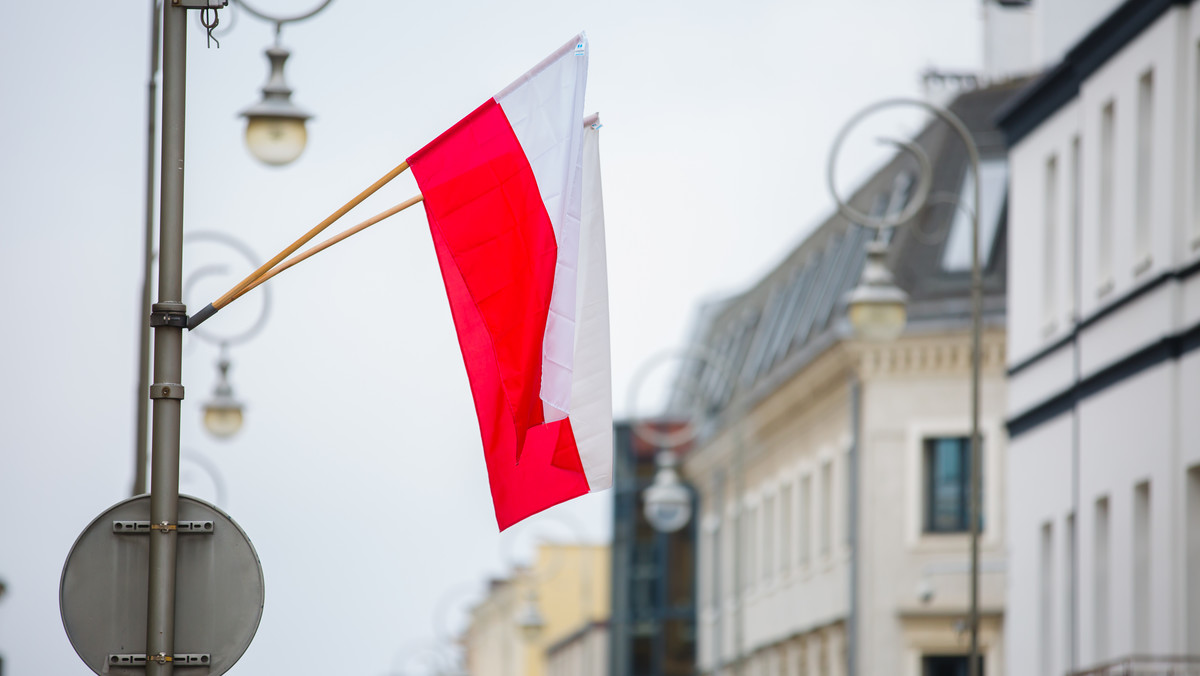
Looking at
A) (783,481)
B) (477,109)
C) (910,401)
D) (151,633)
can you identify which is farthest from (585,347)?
(783,481)

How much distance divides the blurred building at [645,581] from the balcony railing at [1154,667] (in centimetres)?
4171

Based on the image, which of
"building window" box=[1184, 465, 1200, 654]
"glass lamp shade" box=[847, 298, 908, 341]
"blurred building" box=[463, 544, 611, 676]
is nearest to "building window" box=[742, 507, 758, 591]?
"blurred building" box=[463, 544, 611, 676]

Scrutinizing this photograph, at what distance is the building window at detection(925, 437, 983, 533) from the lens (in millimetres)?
47062

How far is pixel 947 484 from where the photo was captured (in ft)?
155

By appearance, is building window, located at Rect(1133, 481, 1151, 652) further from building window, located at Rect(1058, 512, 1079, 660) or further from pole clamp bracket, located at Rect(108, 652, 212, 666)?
pole clamp bracket, located at Rect(108, 652, 212, 666)

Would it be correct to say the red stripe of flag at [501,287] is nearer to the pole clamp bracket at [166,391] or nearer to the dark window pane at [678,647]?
the pole clamp bracket at [166,391]

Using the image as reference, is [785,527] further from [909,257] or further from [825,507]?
[909,257]

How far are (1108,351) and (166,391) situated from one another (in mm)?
21592

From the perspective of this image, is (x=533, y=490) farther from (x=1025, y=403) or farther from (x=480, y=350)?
(x=1025, y=403)

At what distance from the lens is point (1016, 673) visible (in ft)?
115

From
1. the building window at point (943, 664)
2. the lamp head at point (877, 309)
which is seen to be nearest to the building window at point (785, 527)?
the building window at point (943, 664)

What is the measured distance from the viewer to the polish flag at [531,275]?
38.0 feet

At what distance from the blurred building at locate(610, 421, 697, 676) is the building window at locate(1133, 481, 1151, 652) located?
39.3 meters

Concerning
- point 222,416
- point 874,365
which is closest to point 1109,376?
point 222,416
